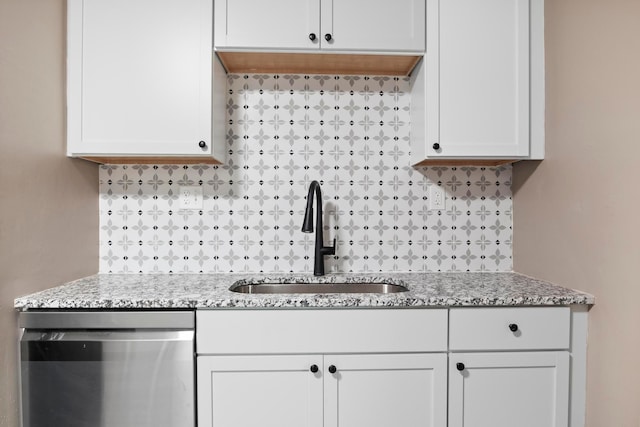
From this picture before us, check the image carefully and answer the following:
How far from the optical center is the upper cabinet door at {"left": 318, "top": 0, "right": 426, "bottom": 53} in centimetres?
165

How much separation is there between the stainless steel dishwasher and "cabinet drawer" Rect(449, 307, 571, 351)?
3.11ft

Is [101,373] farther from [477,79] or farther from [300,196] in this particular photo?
[477,79]

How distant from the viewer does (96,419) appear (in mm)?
1372

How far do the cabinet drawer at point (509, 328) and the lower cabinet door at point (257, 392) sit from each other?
1.72 feet

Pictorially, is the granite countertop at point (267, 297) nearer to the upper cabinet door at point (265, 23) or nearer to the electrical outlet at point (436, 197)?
the electrical outlet at point (436, 197)

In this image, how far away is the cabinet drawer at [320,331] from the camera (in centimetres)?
140

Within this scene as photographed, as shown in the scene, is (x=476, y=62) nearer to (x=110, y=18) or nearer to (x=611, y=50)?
(x=611, y=50)

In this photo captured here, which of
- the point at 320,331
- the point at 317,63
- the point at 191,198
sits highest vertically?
the point at 317,63

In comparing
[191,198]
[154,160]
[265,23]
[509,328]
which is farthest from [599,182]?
[154,160]

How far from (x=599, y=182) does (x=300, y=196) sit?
120 cm

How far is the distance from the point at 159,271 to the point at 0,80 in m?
0.99

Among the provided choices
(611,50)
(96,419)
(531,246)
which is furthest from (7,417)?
(611,50)

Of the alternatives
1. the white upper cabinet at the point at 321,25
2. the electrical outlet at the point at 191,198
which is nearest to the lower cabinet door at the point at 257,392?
the electrical outlet at the point at 191,198

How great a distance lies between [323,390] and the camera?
141 centimetres
